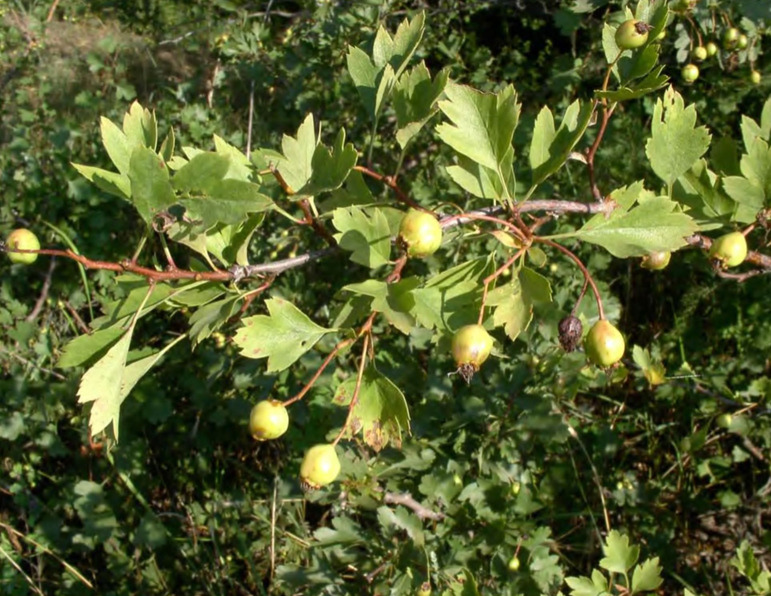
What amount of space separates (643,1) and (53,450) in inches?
108

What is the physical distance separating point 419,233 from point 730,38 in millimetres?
2075

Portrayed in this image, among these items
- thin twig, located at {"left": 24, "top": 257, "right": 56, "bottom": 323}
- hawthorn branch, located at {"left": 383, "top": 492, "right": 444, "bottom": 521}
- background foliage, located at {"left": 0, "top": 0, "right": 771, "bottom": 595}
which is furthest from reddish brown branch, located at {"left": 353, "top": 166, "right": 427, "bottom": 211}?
thin twig, located at {"left": 24, "top": 257, "right": 56, "bottom": 323}

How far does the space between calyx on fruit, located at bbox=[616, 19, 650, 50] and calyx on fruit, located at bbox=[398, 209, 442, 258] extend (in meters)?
0.59

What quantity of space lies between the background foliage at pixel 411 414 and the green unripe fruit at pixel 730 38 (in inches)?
2.6

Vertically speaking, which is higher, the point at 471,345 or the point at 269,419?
the point at 471,345

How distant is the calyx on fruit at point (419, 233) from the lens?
1.23m

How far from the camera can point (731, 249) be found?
1.47m

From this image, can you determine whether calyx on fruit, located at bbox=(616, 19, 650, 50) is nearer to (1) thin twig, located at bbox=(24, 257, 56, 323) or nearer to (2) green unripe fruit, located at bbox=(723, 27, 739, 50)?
(2) green unripe fruit, located at bbox=(723, 27, 739, 50)

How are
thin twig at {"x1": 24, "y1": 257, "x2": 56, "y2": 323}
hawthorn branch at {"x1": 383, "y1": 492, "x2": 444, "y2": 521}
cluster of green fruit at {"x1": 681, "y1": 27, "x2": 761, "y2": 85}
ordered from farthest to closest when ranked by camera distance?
thin twig at {"x1": 24, "y1": 257, "x2": 56, "y2": 323}, cluster of green fruit at {"x1": 681, "y1": 27, "x2": 761, "y2": 85}, hawthorn branch at {"x1": 383, "y1": 492, "x2": 444, "y2": 521}

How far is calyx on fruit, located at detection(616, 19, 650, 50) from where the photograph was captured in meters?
1.42

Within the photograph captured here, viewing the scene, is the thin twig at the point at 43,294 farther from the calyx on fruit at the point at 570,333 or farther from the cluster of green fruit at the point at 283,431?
the calyx on fruit at the point at 570,333

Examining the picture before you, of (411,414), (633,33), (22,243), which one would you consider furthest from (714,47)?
(22,243)

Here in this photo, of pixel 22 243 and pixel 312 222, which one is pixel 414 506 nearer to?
pixel 312 222

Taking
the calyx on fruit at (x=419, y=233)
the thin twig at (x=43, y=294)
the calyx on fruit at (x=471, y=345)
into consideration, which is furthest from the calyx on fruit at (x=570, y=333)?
the thin twig at (x=43, y=294)
